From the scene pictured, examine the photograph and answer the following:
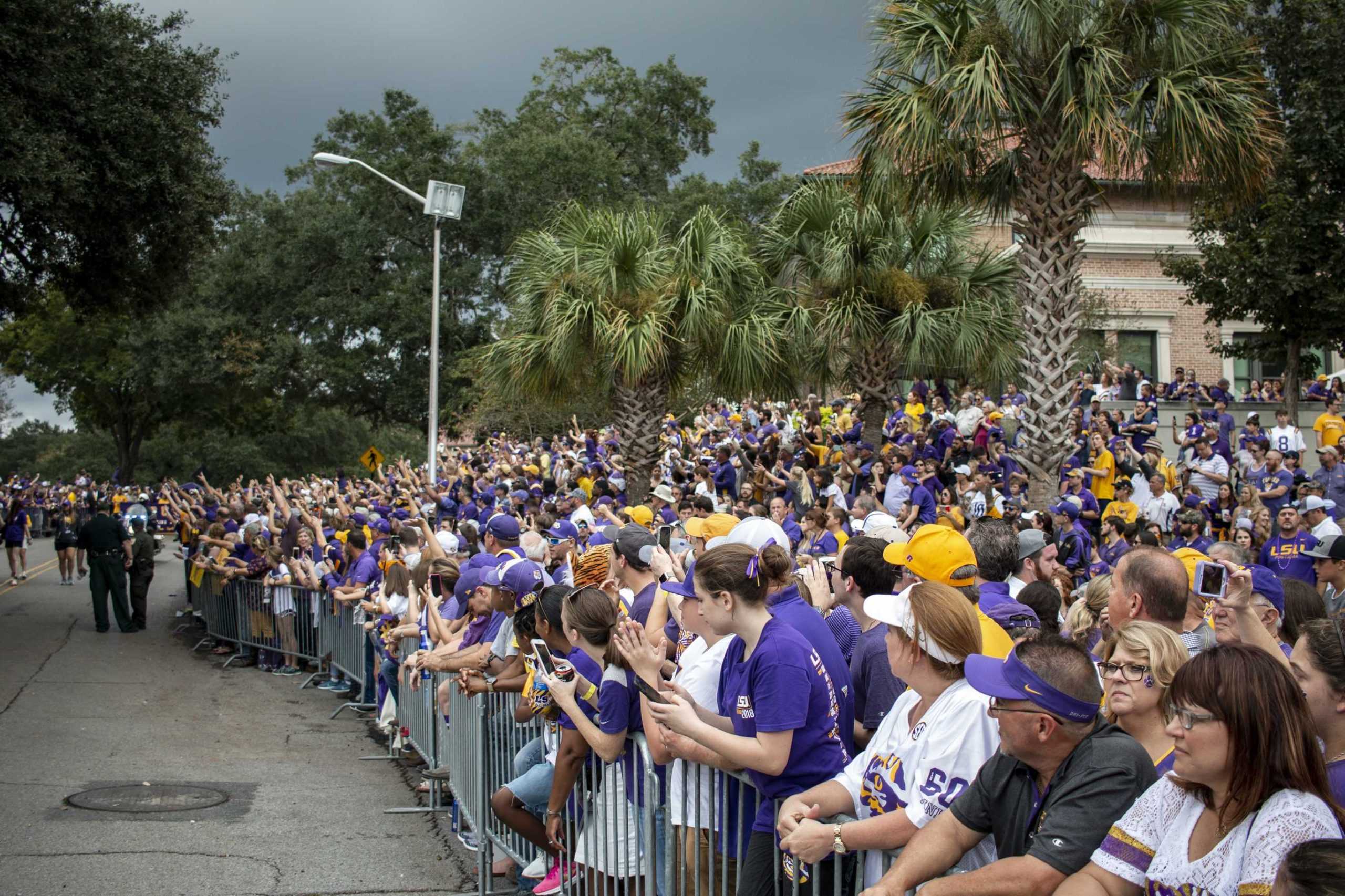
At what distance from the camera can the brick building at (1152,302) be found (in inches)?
1452

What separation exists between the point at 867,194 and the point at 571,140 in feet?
102

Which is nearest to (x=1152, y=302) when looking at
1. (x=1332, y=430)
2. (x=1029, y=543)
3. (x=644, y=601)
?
(x=1332, y=430)

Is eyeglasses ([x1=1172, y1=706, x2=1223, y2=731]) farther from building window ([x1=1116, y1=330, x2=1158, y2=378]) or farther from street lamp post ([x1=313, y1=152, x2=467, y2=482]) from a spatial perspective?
building window ([x1=1116, y1=330, x2=1158, y2=378])

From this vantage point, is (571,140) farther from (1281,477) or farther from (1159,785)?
(1159,785)

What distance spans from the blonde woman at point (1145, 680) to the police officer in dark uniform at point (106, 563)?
17685mm

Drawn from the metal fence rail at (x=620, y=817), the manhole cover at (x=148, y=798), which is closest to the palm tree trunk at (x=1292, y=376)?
the metal fence rail at (x=620, y=817)

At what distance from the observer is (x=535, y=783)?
5691 millimetres

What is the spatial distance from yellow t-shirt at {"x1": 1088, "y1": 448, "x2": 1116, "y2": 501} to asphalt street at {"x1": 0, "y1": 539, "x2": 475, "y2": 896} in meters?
9.65

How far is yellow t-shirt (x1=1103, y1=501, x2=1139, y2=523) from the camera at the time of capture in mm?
13234

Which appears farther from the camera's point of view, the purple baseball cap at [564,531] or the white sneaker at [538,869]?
the purple baseball cap at [564,531]

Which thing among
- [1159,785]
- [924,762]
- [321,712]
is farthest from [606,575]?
[321,712]

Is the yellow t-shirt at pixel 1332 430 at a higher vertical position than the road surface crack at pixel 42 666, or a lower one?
higher

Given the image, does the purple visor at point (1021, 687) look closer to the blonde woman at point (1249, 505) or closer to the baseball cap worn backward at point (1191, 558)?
the baseball cap worn backward at point (1191, 558)

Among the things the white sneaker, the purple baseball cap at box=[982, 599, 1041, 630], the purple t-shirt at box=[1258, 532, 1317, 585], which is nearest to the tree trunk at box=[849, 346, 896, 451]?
the purple t-shirt at box=[1258, 532, 1317, 585]
